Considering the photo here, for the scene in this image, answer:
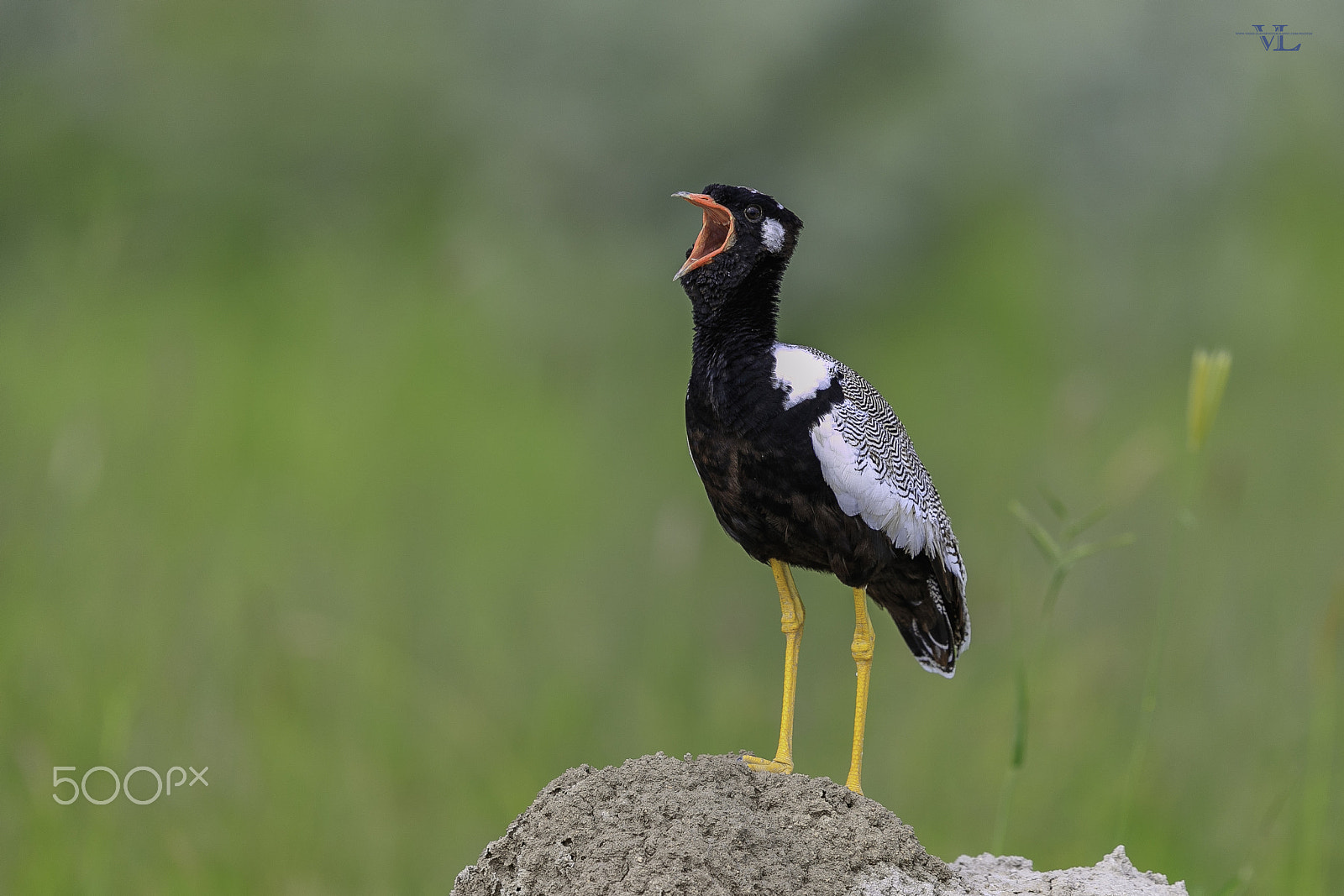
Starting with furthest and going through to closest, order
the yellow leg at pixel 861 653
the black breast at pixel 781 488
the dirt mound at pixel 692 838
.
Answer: the yellow leg at pixel 861 653 → the black breast at pixel 781 488 → the dirt mound at pixel 692 838

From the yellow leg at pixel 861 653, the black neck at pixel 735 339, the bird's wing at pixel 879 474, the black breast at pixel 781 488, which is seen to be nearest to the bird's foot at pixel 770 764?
the yellow leg at pixel 861 653

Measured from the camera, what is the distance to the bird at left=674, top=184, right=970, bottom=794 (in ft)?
9.80

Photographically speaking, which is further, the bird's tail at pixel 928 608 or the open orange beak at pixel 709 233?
the bird's tail at pixel 928 608

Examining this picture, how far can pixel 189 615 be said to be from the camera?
4668 millimetres

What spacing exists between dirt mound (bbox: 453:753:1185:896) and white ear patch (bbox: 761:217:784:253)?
1351 mm

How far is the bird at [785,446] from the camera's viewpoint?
2988mm

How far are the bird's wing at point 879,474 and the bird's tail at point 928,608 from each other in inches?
1.6

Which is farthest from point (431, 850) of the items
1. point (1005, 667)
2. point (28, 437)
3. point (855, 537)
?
point (28, 437)

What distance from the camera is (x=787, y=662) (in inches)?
128

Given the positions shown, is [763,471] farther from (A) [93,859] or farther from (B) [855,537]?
(A) [93,859]

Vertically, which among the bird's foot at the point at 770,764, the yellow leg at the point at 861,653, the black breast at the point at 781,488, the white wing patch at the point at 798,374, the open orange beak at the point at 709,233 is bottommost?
the bird's foot at the point at 770,764

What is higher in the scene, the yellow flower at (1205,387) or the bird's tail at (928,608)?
the yellow flower at (1205,387)

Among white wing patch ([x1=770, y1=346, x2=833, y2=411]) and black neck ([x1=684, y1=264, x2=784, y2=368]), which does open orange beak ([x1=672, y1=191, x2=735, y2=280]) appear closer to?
black neck ([x1=684, y1=264, x2=784, y2=368])

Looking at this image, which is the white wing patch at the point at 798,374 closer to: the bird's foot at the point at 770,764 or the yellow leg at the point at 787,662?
the yellow leg at the point at 787,662
